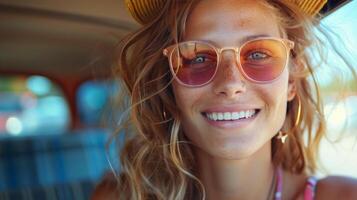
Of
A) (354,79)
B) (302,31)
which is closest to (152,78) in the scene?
(302,31)

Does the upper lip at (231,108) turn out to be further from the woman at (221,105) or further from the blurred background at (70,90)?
the blurred background at (70,90)

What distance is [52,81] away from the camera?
4.16m

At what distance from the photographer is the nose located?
1.26 metres

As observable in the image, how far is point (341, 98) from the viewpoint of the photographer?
168cm

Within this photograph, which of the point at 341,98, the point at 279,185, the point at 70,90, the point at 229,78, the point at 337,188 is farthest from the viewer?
the point at 70,90

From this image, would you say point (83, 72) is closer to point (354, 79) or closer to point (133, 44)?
point (133, 44)

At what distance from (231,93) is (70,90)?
10.4ft

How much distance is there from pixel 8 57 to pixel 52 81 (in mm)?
775

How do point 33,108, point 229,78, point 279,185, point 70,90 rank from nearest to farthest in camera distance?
point 229,78
point 279,185
point 70,90
point 33,108

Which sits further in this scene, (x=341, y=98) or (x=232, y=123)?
(x=341, y=98)

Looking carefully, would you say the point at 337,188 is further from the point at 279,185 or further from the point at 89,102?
the point at 89,102

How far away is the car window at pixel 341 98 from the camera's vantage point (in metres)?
1.54

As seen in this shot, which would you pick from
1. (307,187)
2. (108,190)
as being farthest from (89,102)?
(307,187)

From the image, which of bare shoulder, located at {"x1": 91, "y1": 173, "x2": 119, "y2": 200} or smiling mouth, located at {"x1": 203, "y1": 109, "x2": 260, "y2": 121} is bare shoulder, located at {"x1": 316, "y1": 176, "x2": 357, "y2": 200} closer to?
smiling mouth, located at {"x1": 203, "y1": 109, "x2": 260, "y2": 121}
